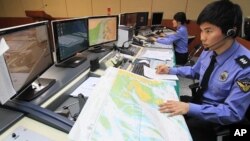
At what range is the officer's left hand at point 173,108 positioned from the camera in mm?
994

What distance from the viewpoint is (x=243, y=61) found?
42.8 inches

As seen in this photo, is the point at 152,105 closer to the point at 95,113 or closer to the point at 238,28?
the point at 95,113

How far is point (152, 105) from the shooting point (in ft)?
3.29

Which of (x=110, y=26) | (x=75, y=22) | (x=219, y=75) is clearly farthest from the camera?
(x=110, y=26)

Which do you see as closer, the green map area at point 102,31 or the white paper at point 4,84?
the white paper at point 4,84

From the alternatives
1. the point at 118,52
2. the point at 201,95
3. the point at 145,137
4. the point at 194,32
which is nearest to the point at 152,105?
the point at 145,137

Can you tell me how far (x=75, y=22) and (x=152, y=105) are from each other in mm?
1017

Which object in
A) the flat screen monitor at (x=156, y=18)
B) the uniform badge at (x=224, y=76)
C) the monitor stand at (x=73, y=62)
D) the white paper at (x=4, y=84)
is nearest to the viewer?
the white paper at (x=4, y=84)

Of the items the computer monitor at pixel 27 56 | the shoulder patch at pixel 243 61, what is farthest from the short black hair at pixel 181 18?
the computer monitor at pixel 27 56

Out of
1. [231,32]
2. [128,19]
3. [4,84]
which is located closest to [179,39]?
[128,19]

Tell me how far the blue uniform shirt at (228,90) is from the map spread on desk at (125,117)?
0.67 feet

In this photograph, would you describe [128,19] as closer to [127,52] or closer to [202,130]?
[127,52]

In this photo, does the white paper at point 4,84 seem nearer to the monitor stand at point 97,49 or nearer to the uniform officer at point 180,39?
the monitor stand at point 97,49

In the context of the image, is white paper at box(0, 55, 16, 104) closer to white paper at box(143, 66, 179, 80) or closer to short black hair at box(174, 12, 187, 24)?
white paper at box(143, 66, 179, 80)
